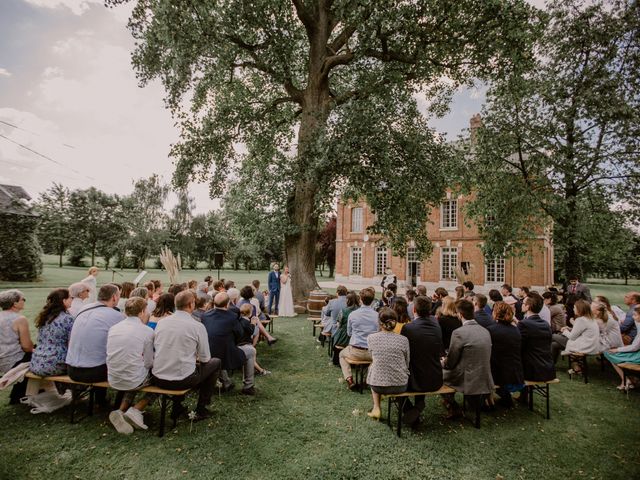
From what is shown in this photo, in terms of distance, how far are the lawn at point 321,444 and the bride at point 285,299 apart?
288 inches

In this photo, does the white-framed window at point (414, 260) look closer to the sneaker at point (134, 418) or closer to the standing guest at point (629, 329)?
the standing guest at point (629, 329)

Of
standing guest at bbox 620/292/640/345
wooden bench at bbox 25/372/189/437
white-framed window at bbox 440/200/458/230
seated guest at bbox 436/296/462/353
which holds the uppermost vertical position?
white-framed window at bbox 440/200/458/230

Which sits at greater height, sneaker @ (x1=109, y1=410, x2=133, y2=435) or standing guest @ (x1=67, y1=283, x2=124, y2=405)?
standing guest @ (x1=67, y1=283, x2=124, y2=405)

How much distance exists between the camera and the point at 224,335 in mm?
4996

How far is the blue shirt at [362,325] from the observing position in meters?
5.61

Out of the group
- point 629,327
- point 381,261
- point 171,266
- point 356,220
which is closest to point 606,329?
point 629,327

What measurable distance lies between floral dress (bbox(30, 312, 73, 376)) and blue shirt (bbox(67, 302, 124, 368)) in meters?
0.28

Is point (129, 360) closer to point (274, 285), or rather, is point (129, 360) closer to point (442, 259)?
point (274, 285)

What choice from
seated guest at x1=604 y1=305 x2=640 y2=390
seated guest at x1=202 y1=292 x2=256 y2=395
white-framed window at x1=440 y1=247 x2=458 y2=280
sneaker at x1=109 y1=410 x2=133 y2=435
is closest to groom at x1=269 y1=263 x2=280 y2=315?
seated guest at x1=202 y1=292 x2=256 y2=395

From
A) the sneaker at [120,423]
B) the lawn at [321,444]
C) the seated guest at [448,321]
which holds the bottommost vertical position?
the lawn at [321,444]

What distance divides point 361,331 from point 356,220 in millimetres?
27447

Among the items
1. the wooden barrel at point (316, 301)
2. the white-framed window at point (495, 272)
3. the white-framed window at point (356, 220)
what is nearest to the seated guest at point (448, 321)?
the wooden barrel at point (316, 301)

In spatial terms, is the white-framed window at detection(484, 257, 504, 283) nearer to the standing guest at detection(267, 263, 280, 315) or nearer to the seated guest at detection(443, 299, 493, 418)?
the standing guest at detection(267, 263, 280, 315)

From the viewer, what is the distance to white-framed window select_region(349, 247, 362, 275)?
32.0 meters
